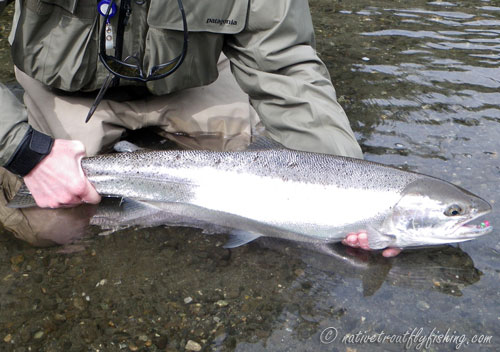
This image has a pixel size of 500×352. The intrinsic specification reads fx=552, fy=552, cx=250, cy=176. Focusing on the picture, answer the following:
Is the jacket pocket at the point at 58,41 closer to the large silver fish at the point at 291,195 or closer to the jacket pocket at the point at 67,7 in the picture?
the jacket pocket at the point at 67,7

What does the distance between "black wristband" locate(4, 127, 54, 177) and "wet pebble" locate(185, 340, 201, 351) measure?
1.21 meters

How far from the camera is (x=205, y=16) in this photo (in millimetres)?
3211

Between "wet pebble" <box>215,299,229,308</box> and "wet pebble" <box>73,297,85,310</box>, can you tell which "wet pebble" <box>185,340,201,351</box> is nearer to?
"wet pebble" <box>215,299,229,308</box>

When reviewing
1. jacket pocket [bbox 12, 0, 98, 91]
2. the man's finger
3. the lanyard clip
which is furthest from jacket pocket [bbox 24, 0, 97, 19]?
the man's finger

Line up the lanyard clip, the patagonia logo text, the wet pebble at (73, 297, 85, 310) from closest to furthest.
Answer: the wet pebble at (73, 297, 85, 310) → the lanyard clip → the patagonia logo text

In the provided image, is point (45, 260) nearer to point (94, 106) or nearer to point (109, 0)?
point (94, 106)

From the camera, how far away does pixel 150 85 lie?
3.44 meters

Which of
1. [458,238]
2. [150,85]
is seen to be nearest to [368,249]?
[458,238]

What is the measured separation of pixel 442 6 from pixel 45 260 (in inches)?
233

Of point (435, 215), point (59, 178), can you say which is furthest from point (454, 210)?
point (59, 178)

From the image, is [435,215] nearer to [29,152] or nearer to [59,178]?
[59,178]

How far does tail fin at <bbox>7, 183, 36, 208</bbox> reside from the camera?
9.97 feet

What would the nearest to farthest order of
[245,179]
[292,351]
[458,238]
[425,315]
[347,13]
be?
1. [292,351]
2. [425,315]
3. [458,238]
4. [245,179]
5. [347,13]

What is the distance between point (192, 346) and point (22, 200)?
4.43 ft
